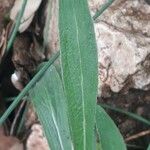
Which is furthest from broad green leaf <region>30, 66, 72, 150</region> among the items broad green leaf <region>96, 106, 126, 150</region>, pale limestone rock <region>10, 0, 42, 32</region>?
pale limestone rock <region>10, 0, 42, 32</region>

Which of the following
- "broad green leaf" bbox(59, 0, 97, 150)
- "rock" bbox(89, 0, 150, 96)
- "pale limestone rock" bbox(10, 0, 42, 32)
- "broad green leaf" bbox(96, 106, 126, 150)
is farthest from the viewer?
"pale limestone rock" bbox(10, 0, 42, 32)

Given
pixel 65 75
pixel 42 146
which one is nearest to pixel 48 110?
pixel 42 146

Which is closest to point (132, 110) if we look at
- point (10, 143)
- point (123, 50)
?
point (123, 50)

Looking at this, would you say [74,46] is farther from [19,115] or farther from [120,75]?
[19,115]

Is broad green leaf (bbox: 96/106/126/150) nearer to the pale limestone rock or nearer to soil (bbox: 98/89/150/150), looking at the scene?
soil (bbox: 98/89/150/150)

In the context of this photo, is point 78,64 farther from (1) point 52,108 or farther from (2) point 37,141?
(2) point 37,141

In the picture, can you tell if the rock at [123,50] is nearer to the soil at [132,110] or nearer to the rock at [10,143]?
the soil at [132,110]

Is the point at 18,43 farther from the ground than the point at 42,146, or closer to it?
farther from the ground
